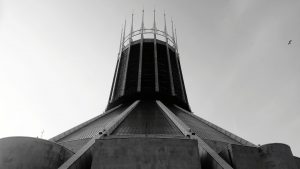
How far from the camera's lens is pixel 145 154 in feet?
34.0

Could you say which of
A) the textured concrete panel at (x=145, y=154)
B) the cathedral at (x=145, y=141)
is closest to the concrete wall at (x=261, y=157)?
the cathedral at (x=145, y=141)

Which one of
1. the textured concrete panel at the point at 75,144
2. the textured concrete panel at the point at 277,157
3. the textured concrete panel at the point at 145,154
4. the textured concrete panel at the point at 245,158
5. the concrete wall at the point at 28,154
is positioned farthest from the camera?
the textured concrete panel at the point at 75,144

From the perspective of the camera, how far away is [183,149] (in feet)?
34.6

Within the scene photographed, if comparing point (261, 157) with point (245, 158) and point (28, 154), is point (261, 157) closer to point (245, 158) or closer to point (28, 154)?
point (245, 158)

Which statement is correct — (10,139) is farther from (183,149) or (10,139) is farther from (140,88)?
(140,88)

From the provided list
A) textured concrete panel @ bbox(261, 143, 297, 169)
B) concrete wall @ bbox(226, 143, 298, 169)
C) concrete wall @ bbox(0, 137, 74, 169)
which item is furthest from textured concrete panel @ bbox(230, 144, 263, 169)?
concrete wall @ bbox(0, 137, 74, 169)

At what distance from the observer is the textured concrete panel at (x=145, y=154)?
10172 mm

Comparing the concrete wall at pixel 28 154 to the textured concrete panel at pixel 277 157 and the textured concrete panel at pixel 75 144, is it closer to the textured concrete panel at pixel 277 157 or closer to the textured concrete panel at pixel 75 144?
the textured concrete panel at pixel 75 144

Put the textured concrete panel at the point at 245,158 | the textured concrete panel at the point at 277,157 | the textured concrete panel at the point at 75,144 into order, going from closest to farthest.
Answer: the textured concrete panel at the point at 245,158 < the textured concrete panel at the point at 277,157 < the textured concrete panel at the point at 75,144

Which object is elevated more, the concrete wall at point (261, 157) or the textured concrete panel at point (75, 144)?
the textured concrete panel at point (75, 144)

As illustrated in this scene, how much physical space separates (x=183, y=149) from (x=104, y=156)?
271 centimetres

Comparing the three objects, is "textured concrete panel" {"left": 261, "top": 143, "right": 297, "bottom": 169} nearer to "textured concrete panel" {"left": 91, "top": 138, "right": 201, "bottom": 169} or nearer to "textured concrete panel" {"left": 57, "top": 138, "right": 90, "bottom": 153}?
"textured concrete panel" {"left": 91, "top": 138, "right": 201, "bottom": 169}

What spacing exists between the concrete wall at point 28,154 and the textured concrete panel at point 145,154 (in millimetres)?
2036

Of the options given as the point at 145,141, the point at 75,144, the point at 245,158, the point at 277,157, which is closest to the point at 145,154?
the point at 145,141
